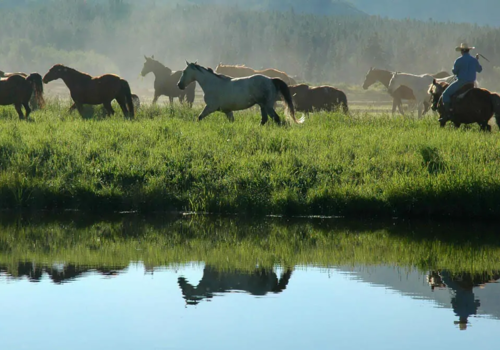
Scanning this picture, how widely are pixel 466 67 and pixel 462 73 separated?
0.17 m

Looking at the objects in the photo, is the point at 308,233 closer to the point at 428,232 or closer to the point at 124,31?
the point at 428,232

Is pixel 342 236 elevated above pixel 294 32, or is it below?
below

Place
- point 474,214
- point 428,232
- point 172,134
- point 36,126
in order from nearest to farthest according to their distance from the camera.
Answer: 1. point 428,232
2. point 474,214
3. point 172,134
4. point 36,126

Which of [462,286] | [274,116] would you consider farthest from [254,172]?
[274,116]

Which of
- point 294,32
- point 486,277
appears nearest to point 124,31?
point 294,32

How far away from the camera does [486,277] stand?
9.17 metres

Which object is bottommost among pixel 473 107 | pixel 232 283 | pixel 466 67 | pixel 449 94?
pixel 232 283

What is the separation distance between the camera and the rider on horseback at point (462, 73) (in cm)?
1838

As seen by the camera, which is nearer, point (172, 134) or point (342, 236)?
point (342, 236)

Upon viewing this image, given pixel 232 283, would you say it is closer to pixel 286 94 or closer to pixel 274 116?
pixel 274 116

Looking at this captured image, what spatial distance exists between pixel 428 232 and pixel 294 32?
459 feet

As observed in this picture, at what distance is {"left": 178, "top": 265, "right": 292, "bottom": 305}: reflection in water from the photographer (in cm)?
859

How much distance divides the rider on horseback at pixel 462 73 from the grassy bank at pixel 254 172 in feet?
5.71

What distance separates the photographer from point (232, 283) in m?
8.98
